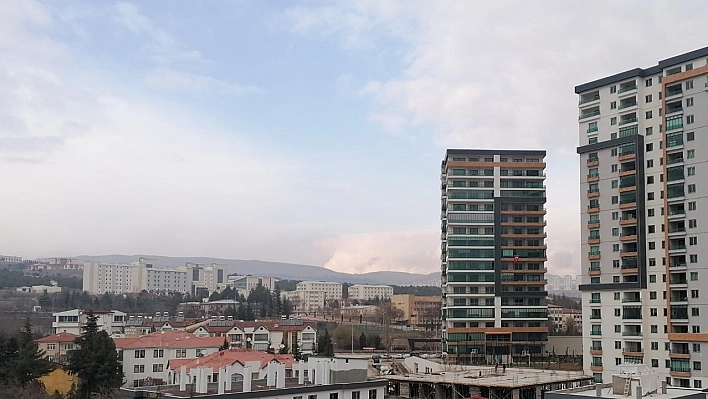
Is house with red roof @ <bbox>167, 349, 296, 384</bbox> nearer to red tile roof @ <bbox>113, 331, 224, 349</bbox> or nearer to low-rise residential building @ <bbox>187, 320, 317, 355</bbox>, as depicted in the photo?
red tile roof @ <bbox>113, 331, 224, 349</bbox>

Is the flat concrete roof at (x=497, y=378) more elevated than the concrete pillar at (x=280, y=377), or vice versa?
the concrete pillar at (x=280, y=377)

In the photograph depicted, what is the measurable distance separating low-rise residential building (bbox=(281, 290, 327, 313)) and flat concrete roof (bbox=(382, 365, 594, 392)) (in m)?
124

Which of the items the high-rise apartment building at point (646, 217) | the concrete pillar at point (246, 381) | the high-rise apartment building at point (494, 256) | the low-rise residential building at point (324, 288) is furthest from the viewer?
the low-rise residential building at point (324, 288)

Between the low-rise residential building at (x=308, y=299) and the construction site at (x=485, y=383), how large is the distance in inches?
4903

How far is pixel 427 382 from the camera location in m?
34.1

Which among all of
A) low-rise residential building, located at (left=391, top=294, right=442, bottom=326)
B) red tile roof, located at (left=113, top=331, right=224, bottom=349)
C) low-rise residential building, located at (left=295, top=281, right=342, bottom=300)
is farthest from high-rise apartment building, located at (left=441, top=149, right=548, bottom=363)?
low-rise residential building, located at (left=295, top=281, right=342, bottom=300)

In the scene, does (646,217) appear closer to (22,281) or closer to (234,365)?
(234,365)

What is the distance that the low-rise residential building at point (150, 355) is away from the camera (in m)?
38.5

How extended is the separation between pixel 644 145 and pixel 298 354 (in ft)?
87.5

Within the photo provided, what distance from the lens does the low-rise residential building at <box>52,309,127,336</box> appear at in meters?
55.9

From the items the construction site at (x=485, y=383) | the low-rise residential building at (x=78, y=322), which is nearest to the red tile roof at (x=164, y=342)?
the low-rise residential building at (x=78, y=322)

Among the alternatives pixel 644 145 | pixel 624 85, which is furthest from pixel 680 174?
pixel 624 85

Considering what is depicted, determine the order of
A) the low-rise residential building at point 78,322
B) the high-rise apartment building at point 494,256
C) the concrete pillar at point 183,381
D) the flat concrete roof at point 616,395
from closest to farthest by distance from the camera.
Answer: the flat concrete roof at point 616,395 < the concrete pillar at point 183,381 < the high-rise apartment building at point 494,256 < the low-rise residential building at point 78,322

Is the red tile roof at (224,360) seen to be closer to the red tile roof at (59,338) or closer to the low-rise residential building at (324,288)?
the red tile roof at (59,338)
